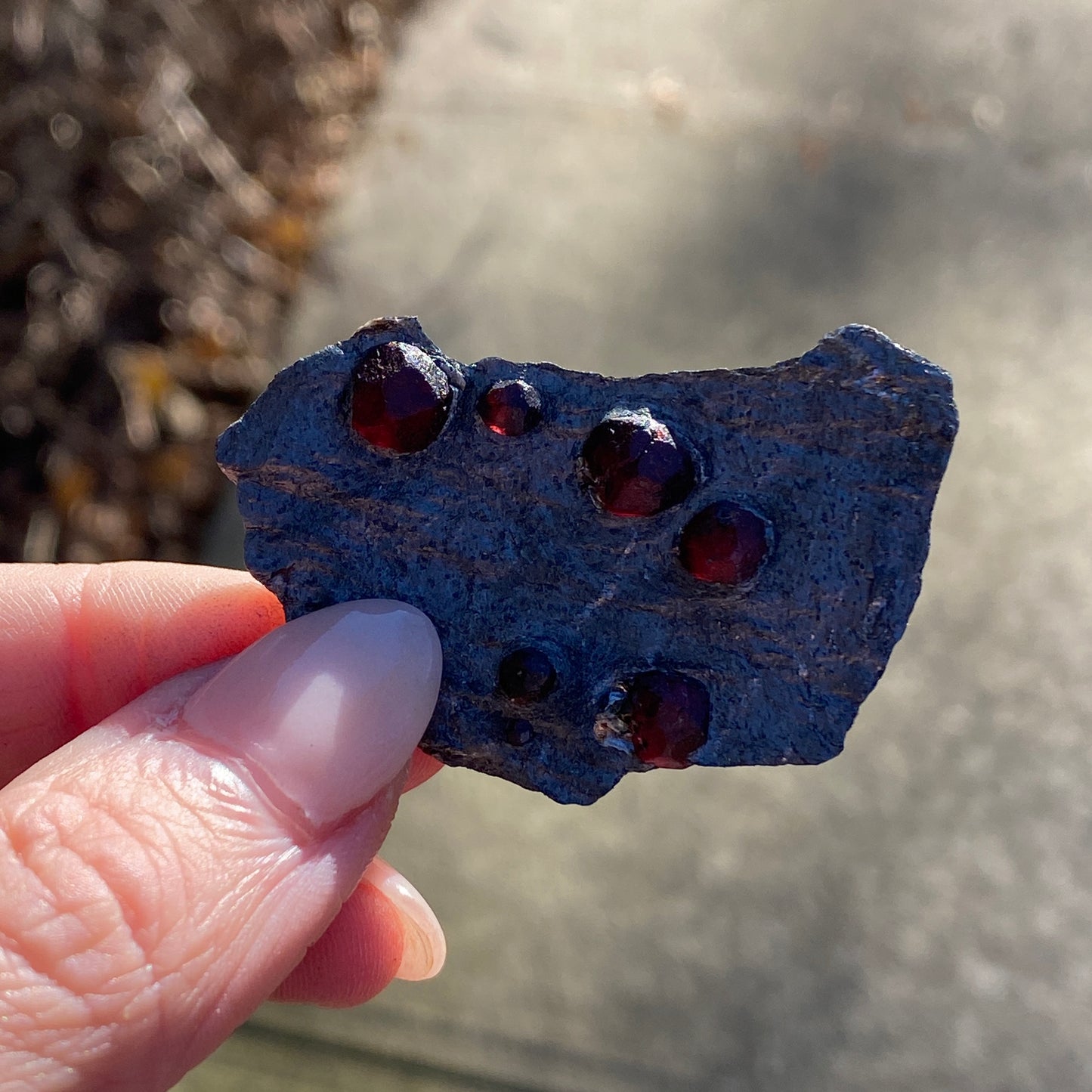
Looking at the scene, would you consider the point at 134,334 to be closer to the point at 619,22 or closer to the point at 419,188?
the point at 419,188

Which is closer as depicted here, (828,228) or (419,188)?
(828,228)

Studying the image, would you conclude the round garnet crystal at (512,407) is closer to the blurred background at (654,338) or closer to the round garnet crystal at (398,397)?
the round garnet crystal at (398,397)

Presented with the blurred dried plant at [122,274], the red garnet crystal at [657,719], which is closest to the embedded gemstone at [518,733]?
the red garnet crystal at [657,719]

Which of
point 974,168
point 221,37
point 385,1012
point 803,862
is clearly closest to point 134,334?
point 221,37

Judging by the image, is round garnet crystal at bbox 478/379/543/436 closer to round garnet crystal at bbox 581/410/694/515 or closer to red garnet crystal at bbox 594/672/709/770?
round garnet crystal at bbox 581/410/694/515

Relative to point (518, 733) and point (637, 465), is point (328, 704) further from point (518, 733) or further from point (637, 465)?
point (637, 465)

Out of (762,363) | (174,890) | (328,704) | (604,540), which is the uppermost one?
(762,363)

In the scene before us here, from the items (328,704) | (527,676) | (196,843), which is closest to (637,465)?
(527,676)
